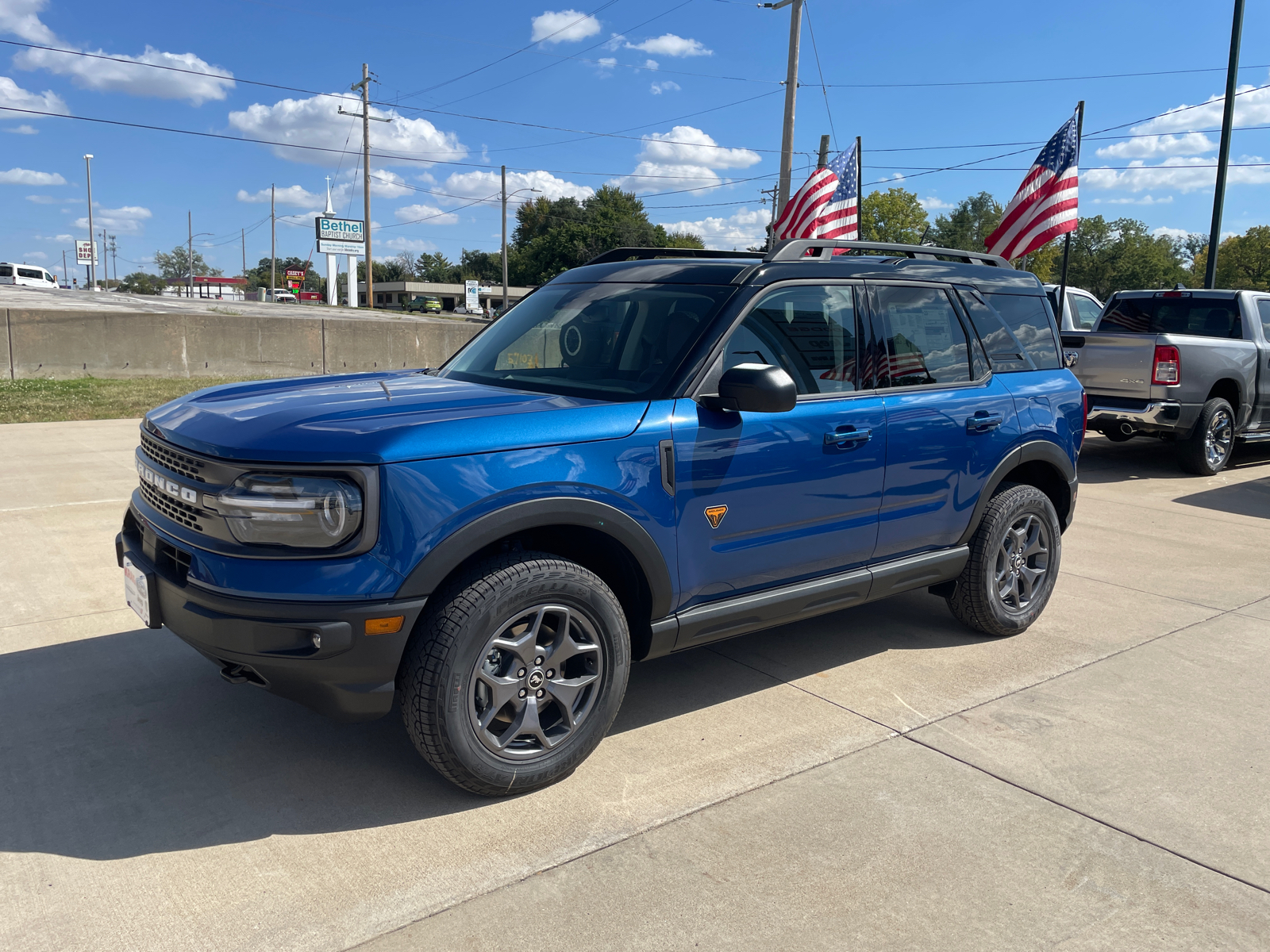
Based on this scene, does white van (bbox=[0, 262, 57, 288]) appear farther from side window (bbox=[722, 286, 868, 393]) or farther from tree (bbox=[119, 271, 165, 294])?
tree (bbox=[119, 271, 165, 294])

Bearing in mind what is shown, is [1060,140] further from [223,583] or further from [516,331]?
[223,583]

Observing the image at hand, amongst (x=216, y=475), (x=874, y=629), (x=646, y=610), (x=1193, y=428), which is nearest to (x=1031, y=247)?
(x=1193, y=428)

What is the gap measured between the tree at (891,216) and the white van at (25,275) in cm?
4100

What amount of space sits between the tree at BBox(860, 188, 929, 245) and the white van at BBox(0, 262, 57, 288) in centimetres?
4100

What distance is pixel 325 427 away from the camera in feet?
9.62

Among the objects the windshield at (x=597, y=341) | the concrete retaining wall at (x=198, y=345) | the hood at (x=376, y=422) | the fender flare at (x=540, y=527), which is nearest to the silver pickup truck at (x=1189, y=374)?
the windshield at (x=597, y=341)

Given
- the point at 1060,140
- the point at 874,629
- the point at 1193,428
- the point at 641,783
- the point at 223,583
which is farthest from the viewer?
the point at 1060,140

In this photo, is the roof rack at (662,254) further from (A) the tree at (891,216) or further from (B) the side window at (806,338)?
(A) the tree at (891,216)

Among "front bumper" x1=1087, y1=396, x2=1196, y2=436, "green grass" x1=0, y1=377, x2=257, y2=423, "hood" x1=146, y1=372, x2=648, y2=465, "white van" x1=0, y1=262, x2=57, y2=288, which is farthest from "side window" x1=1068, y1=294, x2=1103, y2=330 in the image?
"white van" x1=0, y1=262, x2=57, y2=288

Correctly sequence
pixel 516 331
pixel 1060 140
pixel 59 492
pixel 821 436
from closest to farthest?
1. pixel 821 436
2. pixel 516 331
3. pixel 59 492
4. pixel 1060 140

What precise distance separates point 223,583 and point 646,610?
1.44 meters

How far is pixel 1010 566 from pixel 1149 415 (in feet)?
21.4

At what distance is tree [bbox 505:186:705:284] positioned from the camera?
9412 centimetres

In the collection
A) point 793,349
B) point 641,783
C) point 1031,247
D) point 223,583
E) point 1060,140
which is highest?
point 1060,140
